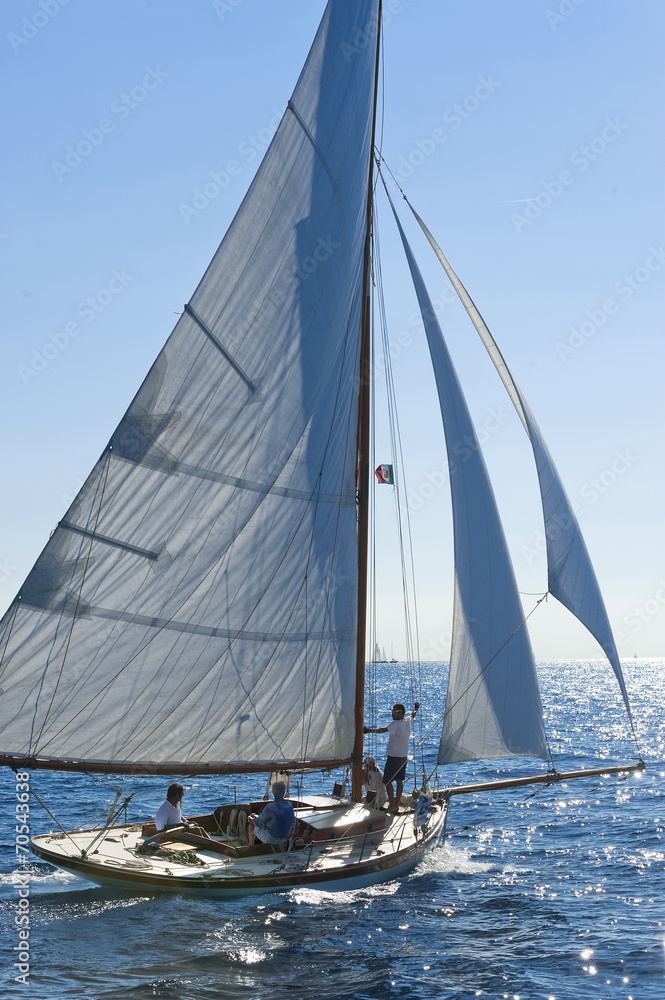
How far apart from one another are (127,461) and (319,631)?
4.47 meters

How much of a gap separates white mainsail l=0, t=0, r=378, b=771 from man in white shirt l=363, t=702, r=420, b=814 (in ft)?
2.74

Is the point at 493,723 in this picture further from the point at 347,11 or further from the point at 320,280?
the point at 347,11

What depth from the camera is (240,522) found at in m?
13.6

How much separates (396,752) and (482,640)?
2.57m

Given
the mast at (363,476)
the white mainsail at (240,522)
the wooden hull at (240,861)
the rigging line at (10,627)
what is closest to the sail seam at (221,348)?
the white mainsail at (240,522)

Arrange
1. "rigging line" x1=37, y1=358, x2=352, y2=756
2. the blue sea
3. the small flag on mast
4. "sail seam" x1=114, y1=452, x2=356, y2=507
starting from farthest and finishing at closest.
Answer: the small flag on mast < "sail seam" x1=114, y1=452, x2=356, y2=507 < "rigging line" x1=37, y1=358, x2=352, y2=756 < the blue sea

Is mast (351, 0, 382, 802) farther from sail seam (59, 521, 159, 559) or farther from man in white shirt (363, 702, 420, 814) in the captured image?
sail seam (59, 521, 159, 559)

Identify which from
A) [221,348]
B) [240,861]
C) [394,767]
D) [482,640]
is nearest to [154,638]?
[240,861]

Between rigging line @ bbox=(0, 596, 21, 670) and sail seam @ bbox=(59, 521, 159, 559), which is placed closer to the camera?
rigging line @ bbox=(0, 596, 21, 670)

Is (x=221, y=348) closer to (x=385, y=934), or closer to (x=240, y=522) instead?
(x=240, y=522)

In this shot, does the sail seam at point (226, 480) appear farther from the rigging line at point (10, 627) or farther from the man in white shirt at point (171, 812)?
the man in white shirt at point (171, 812)

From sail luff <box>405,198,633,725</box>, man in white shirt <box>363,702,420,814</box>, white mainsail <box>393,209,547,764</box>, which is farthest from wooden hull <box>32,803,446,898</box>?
sail luff <box>405,198,633,725</box>

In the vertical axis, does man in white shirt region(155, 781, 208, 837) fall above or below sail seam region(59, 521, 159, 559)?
below

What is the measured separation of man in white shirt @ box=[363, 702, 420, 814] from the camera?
15164 mm
